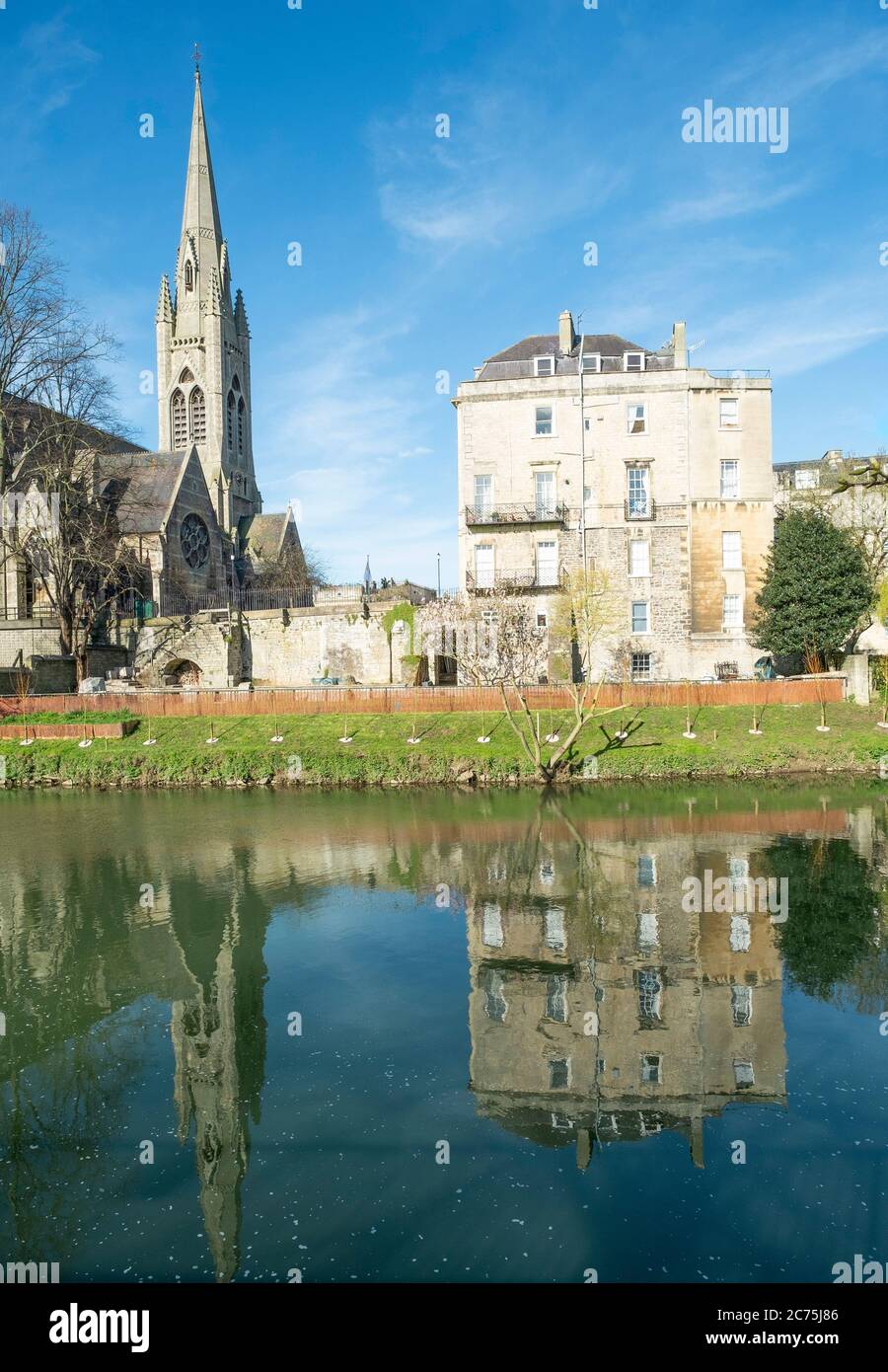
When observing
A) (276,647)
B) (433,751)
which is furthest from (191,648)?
(433,751)

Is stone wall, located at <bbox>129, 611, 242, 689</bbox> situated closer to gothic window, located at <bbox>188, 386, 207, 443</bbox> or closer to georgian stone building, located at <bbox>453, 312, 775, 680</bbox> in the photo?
georgian stone building, located at <bbox>453, 312, 775, 680</bbox>

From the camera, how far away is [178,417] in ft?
249

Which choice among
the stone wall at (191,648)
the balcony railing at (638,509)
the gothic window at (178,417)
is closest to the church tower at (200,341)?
the gothic window at (178,417)

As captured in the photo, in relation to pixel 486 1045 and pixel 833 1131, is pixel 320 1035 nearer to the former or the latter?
pixel 486 1045

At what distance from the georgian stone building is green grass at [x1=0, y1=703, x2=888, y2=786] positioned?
8.76 meters

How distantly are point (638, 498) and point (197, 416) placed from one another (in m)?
48.4

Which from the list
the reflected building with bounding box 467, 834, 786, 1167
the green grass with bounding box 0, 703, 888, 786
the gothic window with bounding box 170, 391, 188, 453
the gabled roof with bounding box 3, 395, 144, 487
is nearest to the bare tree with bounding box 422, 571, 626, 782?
the green grass with bounding box 0, 703, 888, 786

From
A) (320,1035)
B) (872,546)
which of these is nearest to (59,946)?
(320,1035)

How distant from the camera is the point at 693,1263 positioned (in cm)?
644

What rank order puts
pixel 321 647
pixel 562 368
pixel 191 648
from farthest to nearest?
pixel 191 648 < pixel 321 647 < pixel 562 368

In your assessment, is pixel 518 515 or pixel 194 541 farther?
pixel 194 541

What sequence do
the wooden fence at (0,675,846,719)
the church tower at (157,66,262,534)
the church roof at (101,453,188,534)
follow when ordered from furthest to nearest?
the church tower at (157,66,262,534)
the church roof at (101,453,188,534)
the wooden fence at (0,675,846,719)

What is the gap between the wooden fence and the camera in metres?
34.0

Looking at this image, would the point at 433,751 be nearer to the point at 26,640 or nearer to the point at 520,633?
the point at 520,633
